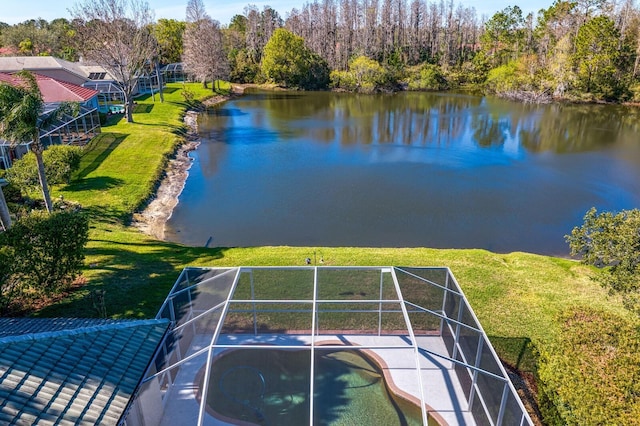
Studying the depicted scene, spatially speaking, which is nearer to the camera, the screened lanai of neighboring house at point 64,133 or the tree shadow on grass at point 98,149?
the screened lanai of neighboring house at point 64,133

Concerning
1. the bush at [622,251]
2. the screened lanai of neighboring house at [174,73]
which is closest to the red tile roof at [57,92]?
the bush at [622,251]

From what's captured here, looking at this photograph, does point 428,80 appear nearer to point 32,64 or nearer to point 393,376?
point 32,64

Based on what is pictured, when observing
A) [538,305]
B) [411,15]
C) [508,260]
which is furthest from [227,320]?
[411,15]

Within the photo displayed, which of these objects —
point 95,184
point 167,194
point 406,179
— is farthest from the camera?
point 406,179

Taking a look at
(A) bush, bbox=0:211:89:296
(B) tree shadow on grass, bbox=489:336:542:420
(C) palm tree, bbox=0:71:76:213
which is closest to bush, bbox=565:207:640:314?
(B) tree shadow on grass, bbox=489:336:542:420

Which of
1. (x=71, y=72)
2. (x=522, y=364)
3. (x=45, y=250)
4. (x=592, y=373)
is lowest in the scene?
(x=522, y=364)

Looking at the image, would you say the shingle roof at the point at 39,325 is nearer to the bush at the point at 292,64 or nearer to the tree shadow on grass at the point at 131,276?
the tree shadow on grass at the point at 131,276

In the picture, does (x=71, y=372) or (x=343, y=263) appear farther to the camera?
(x=343, y=263)

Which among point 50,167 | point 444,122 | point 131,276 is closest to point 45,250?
point 131,276
